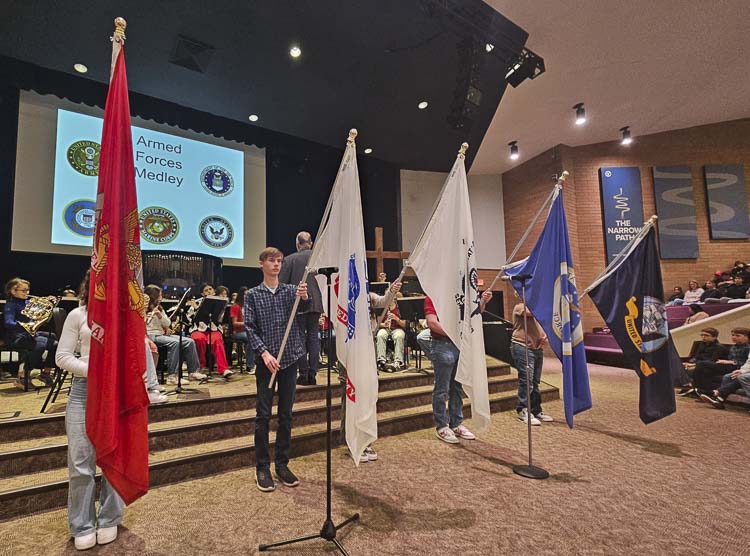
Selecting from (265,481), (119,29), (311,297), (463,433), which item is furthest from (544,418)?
(119,29)

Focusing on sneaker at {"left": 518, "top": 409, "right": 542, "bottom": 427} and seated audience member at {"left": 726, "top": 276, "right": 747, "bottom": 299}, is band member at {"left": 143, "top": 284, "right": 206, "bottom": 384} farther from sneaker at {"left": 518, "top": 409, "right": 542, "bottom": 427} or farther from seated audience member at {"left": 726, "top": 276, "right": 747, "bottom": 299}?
seated audience member at {"left": 726, "top": 276, "right": 747, "bottom": 299}

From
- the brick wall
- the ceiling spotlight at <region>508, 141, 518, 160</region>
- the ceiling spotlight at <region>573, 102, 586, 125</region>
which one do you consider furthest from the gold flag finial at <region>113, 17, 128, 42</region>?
the brick wall

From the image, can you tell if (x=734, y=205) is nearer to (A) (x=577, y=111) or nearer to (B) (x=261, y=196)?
(A) (x=577, y=111)

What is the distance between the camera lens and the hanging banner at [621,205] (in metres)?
10.6

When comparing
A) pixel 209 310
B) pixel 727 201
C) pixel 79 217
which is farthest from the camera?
pixel 727 201

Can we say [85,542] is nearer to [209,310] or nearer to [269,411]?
[269,411]

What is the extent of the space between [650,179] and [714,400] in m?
7.39

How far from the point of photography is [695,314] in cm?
842

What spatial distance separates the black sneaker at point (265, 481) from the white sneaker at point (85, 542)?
3.18 ft

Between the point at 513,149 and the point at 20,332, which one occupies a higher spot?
the point at 513,149

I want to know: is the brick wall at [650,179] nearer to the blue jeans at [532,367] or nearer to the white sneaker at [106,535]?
the blue jeans at [532,367]

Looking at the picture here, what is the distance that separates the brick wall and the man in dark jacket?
8417 mm

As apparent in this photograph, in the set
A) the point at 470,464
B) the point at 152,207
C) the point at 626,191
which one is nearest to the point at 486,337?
the point at 470,464

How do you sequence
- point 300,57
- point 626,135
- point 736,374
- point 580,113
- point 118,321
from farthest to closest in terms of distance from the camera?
point 626,135
point 580,113
point 300,57
point 736,374
point 118,321
